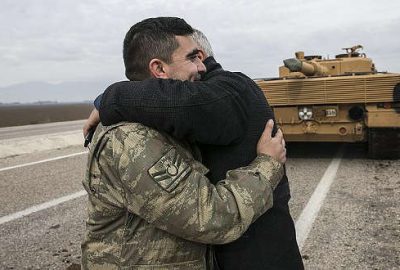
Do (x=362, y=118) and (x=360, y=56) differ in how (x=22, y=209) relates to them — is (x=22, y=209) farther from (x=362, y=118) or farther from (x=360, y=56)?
(x=360, y=56)

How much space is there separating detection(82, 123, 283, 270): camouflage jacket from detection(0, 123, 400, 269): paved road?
94.7 inches

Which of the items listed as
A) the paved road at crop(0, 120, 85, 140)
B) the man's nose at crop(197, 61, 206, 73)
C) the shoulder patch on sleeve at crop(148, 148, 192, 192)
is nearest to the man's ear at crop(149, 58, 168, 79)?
the man's nose at crop(197, 61, 206, 73)

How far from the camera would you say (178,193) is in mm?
1491

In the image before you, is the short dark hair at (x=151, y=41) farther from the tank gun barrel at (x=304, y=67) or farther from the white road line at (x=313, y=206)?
the tank gun barrel at (x=304, y=67)

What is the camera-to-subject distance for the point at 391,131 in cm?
832

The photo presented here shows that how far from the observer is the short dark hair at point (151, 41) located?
1.65 m

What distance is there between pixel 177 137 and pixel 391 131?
24.7ft

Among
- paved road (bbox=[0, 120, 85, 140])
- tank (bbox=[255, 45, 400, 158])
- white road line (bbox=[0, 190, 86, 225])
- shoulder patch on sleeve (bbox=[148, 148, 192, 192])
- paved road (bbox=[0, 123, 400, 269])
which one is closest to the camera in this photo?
shoulder patch on sleeve (bbox=[148, 148, 192, 192])

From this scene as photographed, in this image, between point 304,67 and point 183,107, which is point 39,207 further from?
point 304,67

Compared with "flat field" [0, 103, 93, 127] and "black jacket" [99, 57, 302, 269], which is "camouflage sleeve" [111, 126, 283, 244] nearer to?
"black jacket" [99, 57, 302, 269]

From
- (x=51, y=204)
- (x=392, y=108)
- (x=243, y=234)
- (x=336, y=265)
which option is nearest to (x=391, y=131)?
(x=392, y=108)

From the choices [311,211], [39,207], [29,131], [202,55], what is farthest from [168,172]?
[29,131]

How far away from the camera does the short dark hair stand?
1646mm

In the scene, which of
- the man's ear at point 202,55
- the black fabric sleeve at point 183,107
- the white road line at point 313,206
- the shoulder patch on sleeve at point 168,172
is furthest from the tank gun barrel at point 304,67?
the shoulder patch on sleeve at point 168,172
